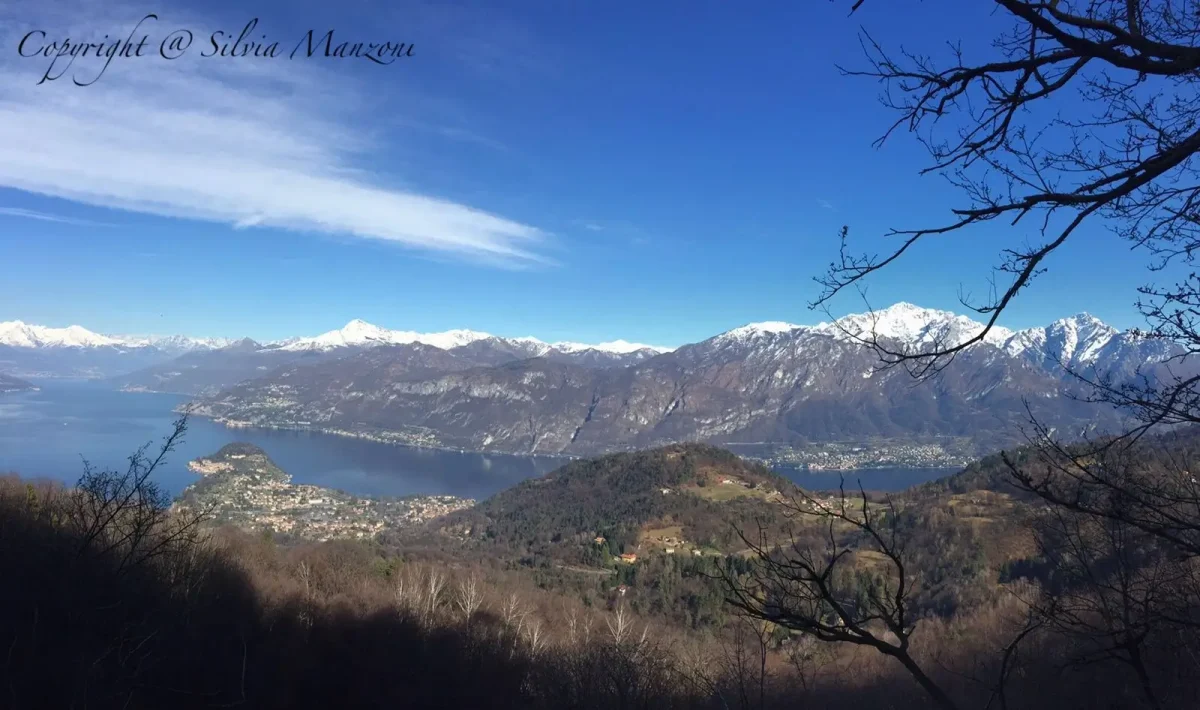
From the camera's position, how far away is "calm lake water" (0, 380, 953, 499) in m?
65.7

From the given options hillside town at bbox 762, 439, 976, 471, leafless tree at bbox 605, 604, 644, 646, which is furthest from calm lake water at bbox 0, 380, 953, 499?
leafless tree at bbox 605, 604, 644, 646

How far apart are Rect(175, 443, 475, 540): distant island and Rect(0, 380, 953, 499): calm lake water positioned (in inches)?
156

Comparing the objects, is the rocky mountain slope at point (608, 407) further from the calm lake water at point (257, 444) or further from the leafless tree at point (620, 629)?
the leafless tree at point (620, 629)

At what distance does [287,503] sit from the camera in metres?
60.3

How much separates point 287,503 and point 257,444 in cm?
5723

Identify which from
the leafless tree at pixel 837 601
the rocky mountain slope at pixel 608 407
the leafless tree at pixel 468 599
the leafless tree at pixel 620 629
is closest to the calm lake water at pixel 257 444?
the rocky mountain slope at pixel 608 407

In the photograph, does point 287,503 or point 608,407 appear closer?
point 287,503

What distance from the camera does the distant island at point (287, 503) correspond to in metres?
50.7

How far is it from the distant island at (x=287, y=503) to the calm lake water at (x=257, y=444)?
3.97m

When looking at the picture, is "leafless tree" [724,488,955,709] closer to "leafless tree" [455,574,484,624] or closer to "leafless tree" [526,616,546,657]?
"leafless tree" [526,616,546,657]

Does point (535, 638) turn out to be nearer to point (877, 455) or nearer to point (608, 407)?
point (877, 455)

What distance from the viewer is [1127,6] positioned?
1.95 meters

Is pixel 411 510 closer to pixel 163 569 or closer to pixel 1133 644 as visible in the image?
pixel 163 569

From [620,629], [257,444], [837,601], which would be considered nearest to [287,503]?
[620,629]
